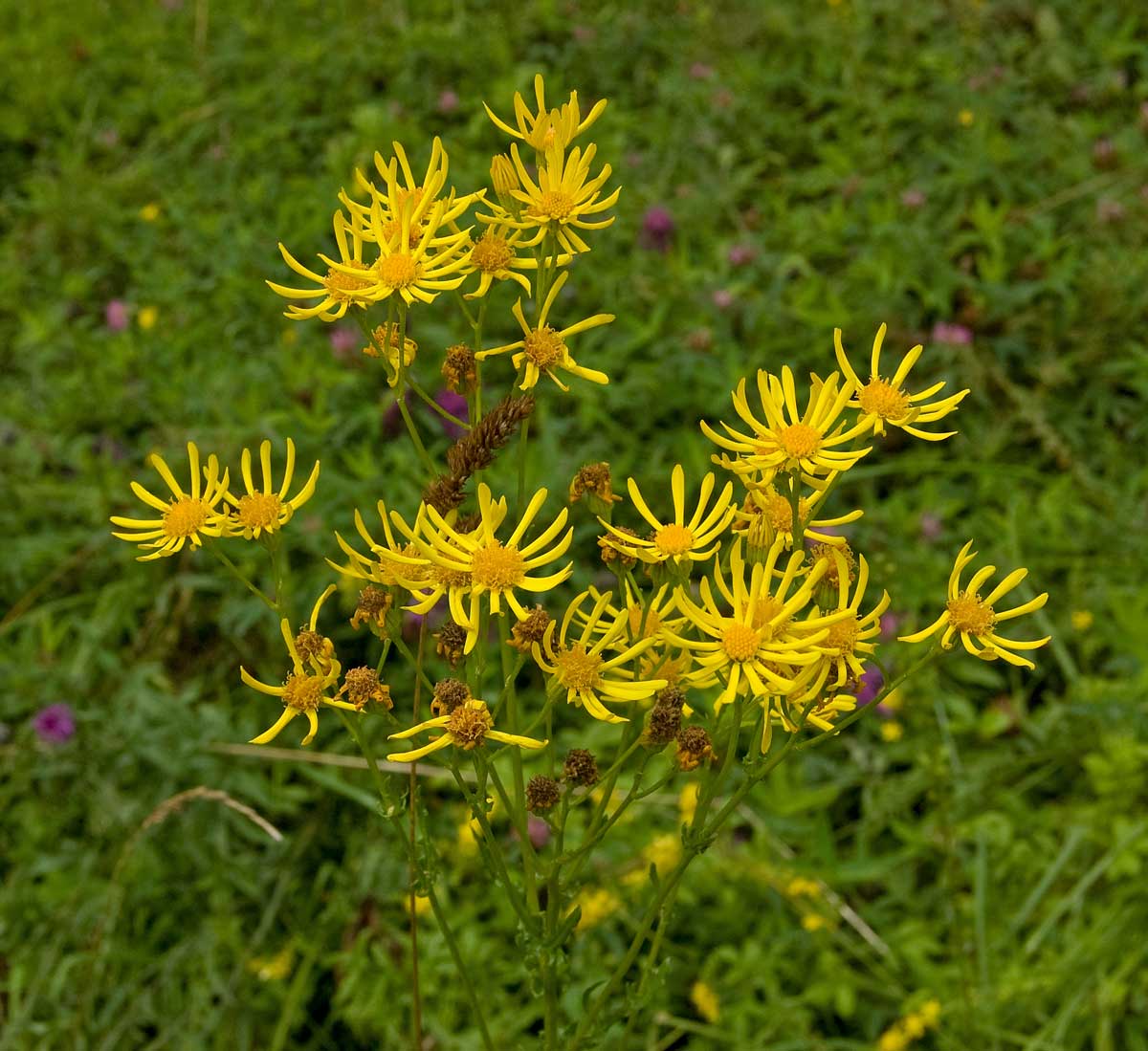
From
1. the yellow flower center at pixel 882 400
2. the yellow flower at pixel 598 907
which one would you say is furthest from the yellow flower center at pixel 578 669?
the yellow flower at pixel 598 907

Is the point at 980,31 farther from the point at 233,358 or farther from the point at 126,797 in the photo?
the point at 126,797

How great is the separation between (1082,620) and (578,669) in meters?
1.95

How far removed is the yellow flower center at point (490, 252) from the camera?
3.33 ft

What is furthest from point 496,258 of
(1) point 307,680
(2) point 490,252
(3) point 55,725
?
(3) point 55,725

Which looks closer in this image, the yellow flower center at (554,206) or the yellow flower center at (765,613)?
the yellow flower center at (765,613)

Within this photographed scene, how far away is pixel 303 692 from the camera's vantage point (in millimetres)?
947

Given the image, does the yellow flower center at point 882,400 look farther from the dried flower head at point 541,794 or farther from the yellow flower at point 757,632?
the dried flower head at point 541,794

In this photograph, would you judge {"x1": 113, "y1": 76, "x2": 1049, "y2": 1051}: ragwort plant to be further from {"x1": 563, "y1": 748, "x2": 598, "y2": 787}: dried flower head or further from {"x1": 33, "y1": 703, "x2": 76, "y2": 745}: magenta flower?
{"x1": 33, "y1": 703, "x2": 76, "y2": 745}: magenta flower

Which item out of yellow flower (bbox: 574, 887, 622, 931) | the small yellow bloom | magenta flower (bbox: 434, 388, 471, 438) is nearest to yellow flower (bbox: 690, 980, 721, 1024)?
yellow flower (bbox: 574, 887, 622, 931)

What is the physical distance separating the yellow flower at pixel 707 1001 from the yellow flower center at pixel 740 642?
4.69 feet

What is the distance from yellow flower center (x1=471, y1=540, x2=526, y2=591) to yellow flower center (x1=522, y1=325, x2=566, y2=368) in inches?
7.5

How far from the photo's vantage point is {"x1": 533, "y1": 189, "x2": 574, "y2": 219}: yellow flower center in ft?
3.17

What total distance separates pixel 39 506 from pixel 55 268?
121 centimetres

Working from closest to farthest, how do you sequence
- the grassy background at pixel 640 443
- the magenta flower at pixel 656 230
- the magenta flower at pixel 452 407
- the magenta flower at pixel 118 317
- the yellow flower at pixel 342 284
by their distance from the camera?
the yellow flower at pixel 342 284
the grassy background at pixel 640 443
the magenta flower at pixel 452 407
the magenta flower at pixel 656 230
the magenta flower at pixel 118 317
